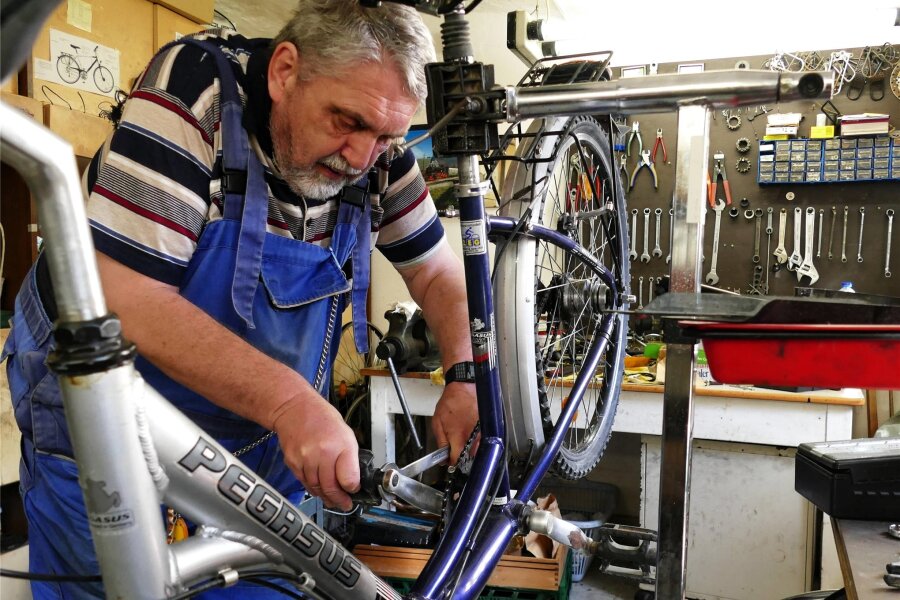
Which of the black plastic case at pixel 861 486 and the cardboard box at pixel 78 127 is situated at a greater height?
the cardboard box at pixel 78 127

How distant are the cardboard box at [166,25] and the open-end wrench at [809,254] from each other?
2180 millimetres

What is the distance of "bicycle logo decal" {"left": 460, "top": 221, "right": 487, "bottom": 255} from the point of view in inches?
39.7

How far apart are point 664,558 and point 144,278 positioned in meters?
0.65

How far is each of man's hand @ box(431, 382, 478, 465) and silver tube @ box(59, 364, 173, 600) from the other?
714 mm

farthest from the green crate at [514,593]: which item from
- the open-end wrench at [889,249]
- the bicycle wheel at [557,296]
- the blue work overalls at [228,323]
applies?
the open-end wrench at [889,249]

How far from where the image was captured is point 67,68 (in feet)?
5.34

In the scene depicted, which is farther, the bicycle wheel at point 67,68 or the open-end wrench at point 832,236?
the open-end wrench at point 832,236

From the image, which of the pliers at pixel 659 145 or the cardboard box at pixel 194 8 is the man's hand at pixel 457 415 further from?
the pliers at pixel 659 145

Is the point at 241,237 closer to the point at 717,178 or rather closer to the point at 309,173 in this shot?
the point at 309,173

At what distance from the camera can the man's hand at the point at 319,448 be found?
2.17ft

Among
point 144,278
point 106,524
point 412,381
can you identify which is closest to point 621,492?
point 412,381

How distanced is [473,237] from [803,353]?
1.68 ft

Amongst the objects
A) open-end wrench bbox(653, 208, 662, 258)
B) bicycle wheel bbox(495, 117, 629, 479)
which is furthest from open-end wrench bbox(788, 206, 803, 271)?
bicycle wheel bbox(495, 117, 629, 479)

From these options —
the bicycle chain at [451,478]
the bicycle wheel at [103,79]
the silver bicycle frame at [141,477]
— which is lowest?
the bicycle chain at [451,478]
